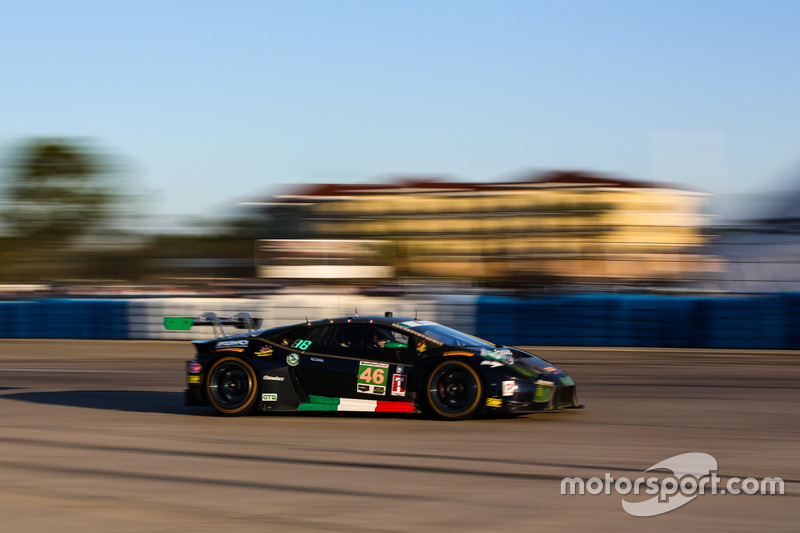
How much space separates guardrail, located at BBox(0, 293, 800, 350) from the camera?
18062 mm

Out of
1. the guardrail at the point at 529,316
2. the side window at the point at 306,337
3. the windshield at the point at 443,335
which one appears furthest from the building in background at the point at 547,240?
the side window at the point at 306,337

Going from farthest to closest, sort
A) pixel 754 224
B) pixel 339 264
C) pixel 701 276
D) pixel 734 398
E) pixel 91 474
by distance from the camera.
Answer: pixel 339 264, pixel 754 224, pixel 701 276, pixel 734 398, pixel 91 474

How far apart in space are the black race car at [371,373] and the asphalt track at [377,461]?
0.20 metres

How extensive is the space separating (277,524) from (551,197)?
93.4 feet

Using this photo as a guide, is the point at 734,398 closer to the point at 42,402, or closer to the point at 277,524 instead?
the point at 277,524

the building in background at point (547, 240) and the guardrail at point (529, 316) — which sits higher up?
the building in background at point (547, 240)

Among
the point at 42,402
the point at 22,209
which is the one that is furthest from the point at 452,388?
the point at 22,209

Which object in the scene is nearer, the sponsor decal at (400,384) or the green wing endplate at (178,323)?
the sponsor decal at (400,384)

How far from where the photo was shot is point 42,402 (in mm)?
11727

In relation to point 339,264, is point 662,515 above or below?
below

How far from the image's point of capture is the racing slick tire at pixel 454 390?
9.20 metres

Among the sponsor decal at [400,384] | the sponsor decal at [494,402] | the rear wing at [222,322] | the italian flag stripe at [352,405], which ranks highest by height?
the rear wing at [222,322]

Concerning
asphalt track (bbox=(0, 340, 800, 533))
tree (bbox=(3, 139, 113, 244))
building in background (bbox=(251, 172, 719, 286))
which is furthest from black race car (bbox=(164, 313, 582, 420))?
tree (bbox=(3, 139, 113, 244))

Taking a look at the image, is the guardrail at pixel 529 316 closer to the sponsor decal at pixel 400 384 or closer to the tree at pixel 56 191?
the sponsor decal at pixel 400 384
